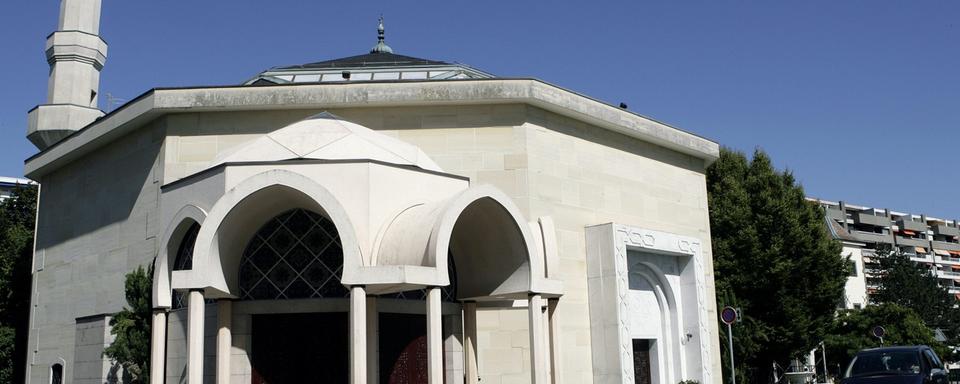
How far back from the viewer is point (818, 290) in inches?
1326

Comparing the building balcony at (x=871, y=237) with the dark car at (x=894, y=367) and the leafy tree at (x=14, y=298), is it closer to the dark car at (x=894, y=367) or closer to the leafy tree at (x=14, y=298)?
the leafy tree at (x=14, y=298)

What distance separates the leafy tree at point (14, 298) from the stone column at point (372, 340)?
63.2ft

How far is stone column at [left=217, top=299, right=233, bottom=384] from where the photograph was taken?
1502cm

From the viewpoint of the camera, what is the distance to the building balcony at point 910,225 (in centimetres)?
11379

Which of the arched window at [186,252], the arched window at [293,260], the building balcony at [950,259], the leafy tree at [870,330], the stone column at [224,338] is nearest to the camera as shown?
the stone column at [224,338]

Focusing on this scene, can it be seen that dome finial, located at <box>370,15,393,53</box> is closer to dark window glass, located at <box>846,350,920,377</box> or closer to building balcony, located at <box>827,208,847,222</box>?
dark window glass, located at <box>846,350,920,377</box>

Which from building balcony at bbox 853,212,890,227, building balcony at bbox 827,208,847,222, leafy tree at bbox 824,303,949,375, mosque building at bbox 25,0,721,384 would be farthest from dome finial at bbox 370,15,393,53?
building balcony at bbox 853,212,890,227

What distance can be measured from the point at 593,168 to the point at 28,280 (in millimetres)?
22446

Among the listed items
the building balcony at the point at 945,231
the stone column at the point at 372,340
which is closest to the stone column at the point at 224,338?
the stone column at the point at 372,340

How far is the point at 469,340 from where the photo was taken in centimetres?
1752

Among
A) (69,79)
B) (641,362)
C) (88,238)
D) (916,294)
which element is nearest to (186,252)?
(88,238)

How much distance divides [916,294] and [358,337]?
65.8 metres

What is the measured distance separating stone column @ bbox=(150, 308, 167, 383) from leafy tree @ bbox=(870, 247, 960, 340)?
6398 cm

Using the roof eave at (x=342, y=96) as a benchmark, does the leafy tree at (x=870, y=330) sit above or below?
below
